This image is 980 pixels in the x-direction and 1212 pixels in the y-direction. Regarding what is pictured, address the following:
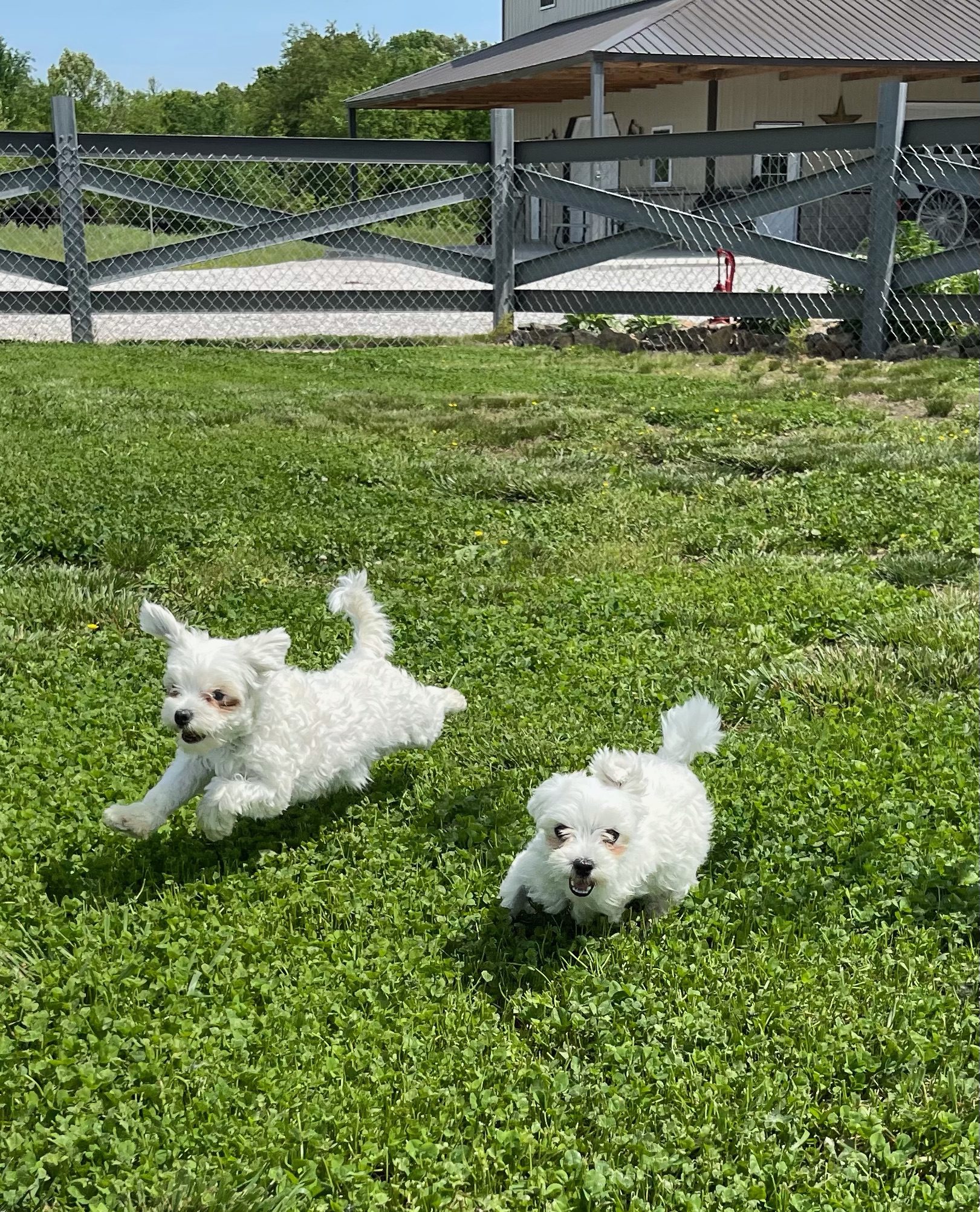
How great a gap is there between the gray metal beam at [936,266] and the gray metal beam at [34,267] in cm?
911

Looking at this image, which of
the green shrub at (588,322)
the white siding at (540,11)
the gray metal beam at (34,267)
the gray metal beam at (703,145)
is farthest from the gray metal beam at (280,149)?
the white siding at (540,11)

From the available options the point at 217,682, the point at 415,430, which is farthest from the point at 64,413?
the point at 217,682

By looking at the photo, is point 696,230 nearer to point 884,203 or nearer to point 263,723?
point 884,203

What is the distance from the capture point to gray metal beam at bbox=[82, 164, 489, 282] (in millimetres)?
14078

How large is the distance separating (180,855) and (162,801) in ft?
0.76

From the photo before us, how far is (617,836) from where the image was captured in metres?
3.08

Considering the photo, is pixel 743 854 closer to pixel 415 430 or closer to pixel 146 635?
pixel 146 635

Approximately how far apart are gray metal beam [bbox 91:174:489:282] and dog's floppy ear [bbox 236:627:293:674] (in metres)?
12.0

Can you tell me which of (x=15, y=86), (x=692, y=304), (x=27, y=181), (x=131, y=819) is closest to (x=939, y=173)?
(x=692, y=304)

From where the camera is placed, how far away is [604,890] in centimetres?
312

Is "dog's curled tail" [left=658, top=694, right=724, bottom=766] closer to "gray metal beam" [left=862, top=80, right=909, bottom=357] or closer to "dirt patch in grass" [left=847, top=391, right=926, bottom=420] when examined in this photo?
"dirt patch in grass" [left=847, top=391, right=926, bottom=420]

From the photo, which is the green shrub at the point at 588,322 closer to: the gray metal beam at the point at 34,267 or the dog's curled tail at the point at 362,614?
the gray metal beam at the point at 34,267

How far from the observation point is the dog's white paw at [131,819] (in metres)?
3.38

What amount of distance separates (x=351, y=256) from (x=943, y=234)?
9643mm
